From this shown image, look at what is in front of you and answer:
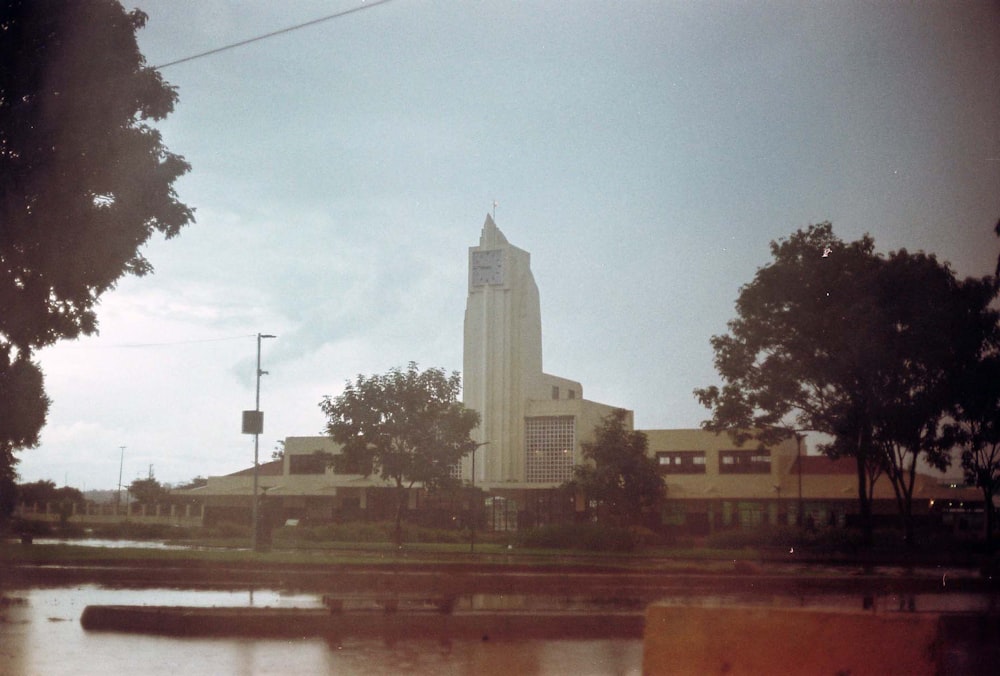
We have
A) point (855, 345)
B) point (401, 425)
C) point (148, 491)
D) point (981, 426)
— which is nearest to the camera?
point (855, 345)

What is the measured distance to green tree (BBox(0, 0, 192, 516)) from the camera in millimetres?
16344

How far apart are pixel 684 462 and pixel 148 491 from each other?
152 feet

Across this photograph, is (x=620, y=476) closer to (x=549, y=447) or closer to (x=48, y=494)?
(x=549, y=447)

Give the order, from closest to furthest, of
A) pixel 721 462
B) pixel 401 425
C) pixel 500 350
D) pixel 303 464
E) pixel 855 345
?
pixel 855 345
pixel 401 425
pixel 721 462
pixel 500 350
pixel 303 464

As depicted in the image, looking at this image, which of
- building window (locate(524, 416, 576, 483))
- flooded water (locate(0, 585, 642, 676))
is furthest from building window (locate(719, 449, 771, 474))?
flooded water (locate(0, 585, 642, 676))

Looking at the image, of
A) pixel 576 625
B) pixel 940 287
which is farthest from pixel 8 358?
pixel 940 287

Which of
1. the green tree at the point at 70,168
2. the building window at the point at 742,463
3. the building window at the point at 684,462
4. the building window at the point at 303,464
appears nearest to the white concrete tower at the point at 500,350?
the building window at the point at 684,462

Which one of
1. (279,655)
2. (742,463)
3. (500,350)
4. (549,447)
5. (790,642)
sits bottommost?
(279,655)

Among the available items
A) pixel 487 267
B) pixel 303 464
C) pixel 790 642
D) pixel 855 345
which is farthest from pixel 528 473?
pixel 790 642

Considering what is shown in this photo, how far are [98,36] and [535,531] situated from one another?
2737cm

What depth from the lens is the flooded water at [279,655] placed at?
945 centimetres

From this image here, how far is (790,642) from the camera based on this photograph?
6.74m

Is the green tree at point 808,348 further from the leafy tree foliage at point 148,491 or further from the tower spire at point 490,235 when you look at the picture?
the leafy tree foliage at point 148,491

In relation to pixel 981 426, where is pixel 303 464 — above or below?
below
